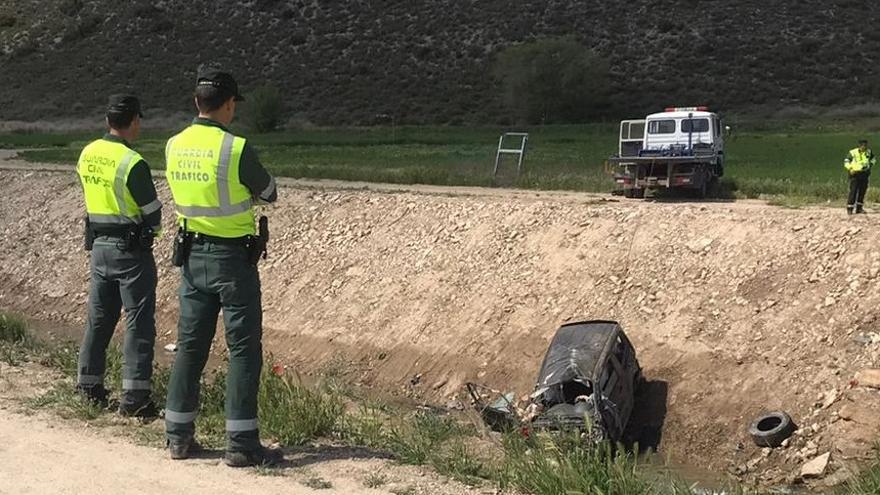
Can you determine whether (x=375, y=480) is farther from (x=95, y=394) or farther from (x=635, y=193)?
(x=635, y=193)

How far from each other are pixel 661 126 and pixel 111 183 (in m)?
17.6

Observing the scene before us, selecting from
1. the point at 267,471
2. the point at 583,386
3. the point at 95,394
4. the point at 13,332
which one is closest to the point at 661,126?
the point at 583,386

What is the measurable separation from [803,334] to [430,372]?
15.9ft

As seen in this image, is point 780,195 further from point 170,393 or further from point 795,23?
point 795,23

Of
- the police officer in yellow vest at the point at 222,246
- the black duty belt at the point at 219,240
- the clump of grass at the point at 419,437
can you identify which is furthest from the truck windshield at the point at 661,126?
the black duty belt at the point at 219,240

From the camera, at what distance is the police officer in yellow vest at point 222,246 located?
573 cm

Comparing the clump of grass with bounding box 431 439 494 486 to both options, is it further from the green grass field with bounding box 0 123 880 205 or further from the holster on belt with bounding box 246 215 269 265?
the green grass field with bounding box 0 123 880 205

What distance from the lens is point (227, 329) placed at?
19.1 feet

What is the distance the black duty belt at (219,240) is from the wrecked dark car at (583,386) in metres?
3.84

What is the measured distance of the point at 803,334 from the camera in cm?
1101

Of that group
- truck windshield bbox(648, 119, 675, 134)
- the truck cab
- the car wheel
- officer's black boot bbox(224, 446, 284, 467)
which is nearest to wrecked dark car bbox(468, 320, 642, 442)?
the car wheel

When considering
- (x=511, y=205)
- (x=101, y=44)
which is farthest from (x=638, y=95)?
(x=511, y=205)

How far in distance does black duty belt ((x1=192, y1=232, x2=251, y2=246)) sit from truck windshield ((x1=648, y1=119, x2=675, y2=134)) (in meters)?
18.2

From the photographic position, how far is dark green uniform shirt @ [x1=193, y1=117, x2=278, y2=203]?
18.8ft
